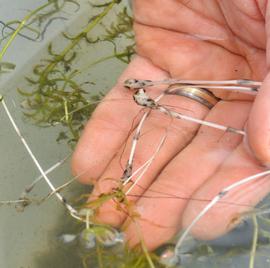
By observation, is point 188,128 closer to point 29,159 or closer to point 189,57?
point 189,57

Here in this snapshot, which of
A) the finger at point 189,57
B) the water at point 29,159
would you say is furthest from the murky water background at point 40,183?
the finger at point 189,57

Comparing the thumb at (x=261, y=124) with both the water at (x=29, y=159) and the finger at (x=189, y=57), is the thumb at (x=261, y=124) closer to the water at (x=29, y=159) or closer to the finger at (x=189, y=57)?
the finger at (x=189, y=57)

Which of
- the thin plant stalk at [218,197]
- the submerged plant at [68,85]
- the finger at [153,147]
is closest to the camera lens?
the thin plant stalk at [218,197]

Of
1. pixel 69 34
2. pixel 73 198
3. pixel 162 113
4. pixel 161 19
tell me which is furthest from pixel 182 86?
pixel 69 34

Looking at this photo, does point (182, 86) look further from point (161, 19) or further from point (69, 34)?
point (69, 34)

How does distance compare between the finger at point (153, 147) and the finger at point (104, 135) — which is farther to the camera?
the finger at point (104, 135)

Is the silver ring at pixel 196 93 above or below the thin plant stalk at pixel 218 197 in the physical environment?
above

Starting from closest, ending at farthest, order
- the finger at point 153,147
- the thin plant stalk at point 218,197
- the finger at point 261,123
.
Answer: the finger at point 261,123, the thin plant stalk at point 218,197, the finger at point 153,147

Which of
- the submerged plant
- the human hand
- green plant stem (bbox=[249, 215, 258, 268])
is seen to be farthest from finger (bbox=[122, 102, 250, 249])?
the submerged plant
